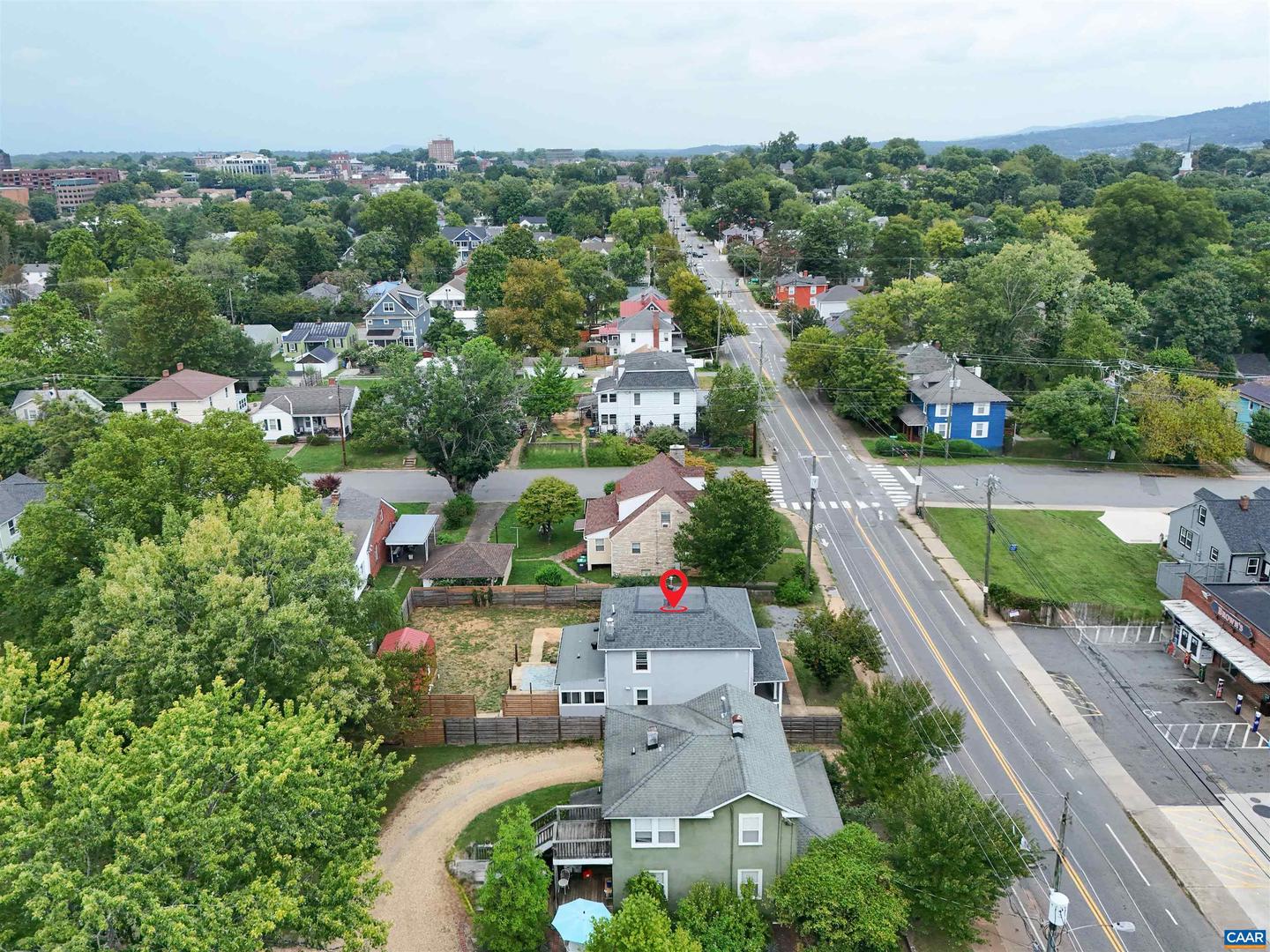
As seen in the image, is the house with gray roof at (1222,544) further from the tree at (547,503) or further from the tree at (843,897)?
the tree at (547,503)

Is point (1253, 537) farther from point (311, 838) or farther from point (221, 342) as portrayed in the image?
point (221, 342)

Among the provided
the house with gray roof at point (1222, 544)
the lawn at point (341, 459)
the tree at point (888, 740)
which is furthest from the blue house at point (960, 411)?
the lawn at point (341, 459)

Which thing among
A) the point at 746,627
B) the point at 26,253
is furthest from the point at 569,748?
the point at 26,253

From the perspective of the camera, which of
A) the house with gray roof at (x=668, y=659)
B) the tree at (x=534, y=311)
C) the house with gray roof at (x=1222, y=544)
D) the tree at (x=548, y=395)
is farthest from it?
the tree at (x=534, y=311)

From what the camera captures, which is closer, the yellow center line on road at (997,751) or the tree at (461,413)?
the yellow center line on road at (997,751)

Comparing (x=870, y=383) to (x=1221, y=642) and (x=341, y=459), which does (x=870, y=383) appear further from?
(x=341, y=459)

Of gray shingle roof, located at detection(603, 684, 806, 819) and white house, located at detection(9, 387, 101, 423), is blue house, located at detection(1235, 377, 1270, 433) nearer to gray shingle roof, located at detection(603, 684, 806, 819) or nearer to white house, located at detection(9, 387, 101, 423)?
gray shingle roof, located at detection(603, 684, 806, 819)

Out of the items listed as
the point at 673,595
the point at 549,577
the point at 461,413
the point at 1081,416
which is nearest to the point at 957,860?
the point at 673,595
